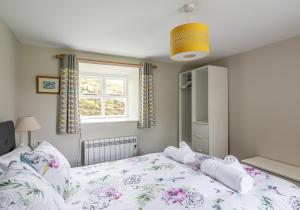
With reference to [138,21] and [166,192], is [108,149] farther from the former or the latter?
A: [138,21]

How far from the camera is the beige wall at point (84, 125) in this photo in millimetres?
2668

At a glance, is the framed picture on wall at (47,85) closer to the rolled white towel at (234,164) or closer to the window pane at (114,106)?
the window pane at (114,106)

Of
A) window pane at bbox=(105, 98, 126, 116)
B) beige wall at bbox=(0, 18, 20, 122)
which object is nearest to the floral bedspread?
beige wall at bbox=(0, 18, 20, 122)

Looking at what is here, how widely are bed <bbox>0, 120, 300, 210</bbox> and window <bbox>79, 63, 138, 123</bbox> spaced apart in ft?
5.51

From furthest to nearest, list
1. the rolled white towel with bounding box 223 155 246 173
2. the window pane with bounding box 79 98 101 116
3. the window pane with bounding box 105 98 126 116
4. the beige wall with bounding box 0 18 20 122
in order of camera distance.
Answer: the window pane with bounding box 105 98 126 116 < the window pane with bounding box 79 98 101 116 < the beige wall with bounding box 0 18 20 122 < the rolled white towel with bounding box 223 155 246 173

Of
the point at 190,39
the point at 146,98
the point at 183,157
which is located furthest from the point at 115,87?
the point at 190,39

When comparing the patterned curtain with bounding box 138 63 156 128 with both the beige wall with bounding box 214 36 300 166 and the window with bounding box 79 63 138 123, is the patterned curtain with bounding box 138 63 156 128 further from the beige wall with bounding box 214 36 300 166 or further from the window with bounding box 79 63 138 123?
the beige wall with bounding box 214 36 300 166

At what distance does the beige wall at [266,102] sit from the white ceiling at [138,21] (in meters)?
0.26

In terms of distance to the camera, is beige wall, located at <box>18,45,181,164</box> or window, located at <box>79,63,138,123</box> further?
window, located at <box>79,63,138,123</box>

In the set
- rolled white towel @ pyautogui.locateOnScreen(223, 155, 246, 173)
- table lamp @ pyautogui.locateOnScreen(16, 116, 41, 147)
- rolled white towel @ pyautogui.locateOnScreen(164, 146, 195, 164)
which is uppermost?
table lamp @ pyautogui.locateOnScreen(16, 116, 41, 147)

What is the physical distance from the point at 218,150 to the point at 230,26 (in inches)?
83.6

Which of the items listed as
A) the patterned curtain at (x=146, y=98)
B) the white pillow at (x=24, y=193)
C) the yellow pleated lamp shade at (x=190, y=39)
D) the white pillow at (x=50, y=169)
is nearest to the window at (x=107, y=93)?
the patterned curtain at (x=146, y=98)

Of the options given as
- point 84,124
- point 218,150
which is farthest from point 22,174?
point 218,150

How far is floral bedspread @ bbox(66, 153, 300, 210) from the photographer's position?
4.12 ft
